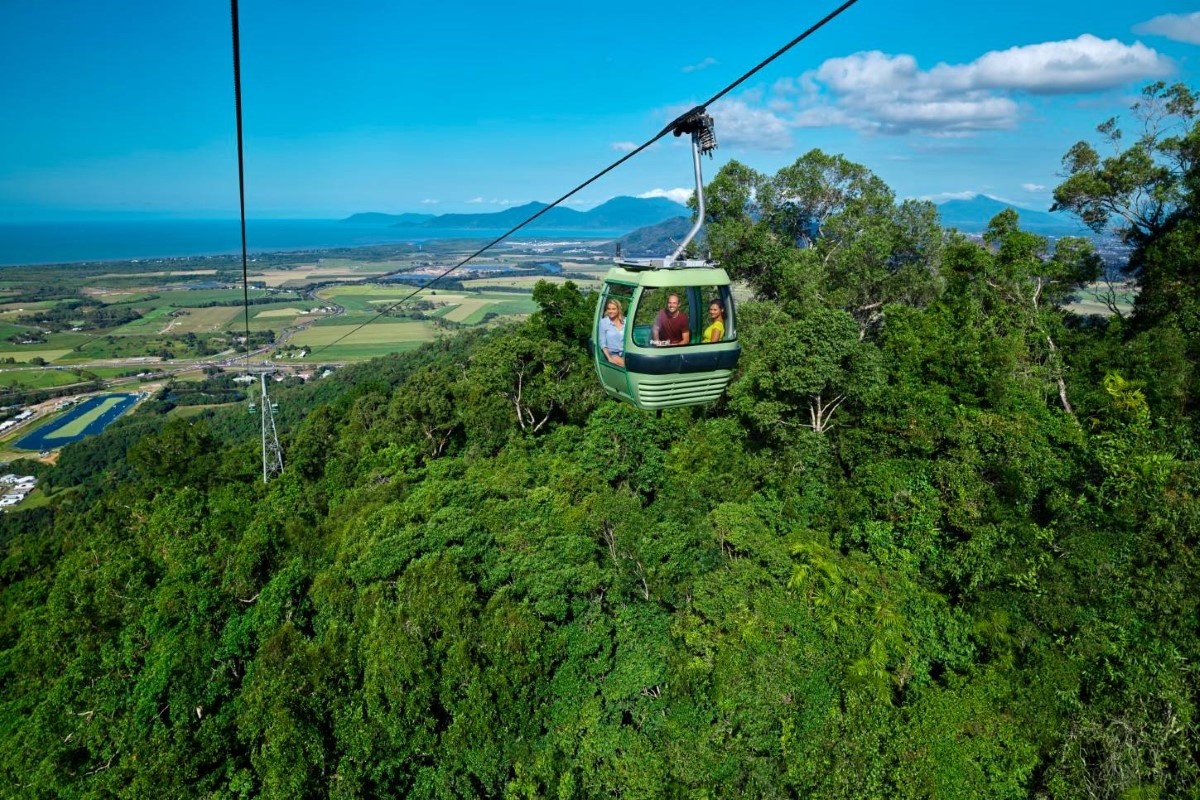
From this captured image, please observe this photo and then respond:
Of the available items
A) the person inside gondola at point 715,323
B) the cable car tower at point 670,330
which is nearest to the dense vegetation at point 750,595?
the cable car tower at point 670,330

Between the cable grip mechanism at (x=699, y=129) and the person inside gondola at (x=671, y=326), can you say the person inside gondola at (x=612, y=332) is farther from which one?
the cable grip mechanism at (x=699, y=129)

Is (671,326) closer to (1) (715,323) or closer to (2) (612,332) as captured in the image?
(1) (715,323)

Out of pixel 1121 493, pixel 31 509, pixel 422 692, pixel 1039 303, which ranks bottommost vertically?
pixel 31 509

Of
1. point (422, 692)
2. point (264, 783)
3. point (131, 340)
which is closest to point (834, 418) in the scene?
point (422, 692)

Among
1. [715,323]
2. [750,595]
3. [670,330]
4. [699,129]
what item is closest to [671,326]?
[670,330]

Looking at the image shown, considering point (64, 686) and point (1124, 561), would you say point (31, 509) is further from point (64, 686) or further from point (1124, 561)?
point (1124, 561)

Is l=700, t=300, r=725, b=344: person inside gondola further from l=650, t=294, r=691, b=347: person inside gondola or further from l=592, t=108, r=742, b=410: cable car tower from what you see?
l=650, t=294, r=691, b=347: person inside gondola
